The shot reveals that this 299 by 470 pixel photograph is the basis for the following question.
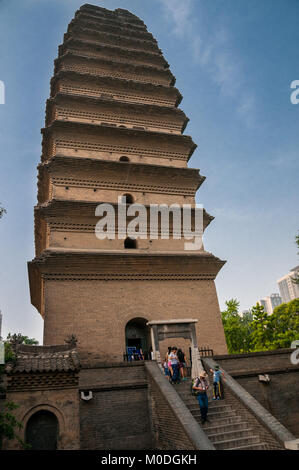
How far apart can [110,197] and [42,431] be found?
9.98 meters

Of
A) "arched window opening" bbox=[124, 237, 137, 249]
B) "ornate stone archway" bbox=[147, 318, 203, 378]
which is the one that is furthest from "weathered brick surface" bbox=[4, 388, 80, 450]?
"arched window opening" bbox=[124, 237, 137, 249]

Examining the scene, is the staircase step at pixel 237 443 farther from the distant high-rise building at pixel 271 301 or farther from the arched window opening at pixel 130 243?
the distant high-rise building at pixel 271 301

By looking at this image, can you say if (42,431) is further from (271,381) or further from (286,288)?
(286,288)

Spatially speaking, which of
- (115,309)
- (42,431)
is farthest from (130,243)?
(42,431)

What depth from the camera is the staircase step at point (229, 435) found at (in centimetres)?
800

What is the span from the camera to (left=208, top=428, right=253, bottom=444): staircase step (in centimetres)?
800

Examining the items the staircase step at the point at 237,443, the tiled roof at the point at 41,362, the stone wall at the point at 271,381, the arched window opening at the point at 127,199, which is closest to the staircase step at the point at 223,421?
the staircase step at the point at 237,443

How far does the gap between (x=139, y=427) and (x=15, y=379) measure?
3797 mm

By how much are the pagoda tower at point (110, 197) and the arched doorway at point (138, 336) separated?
41 mm

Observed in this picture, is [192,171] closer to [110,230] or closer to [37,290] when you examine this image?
[110,230]

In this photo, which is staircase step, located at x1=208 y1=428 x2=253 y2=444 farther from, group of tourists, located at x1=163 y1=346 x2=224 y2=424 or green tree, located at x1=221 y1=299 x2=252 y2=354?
green tree, located at x1=221 y1=299 x2=252 y2=354

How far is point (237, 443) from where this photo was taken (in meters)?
7.94

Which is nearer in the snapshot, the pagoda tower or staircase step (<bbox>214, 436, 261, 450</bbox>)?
staircase step (<bbox>214, 436, 261, 450</bbox>)
